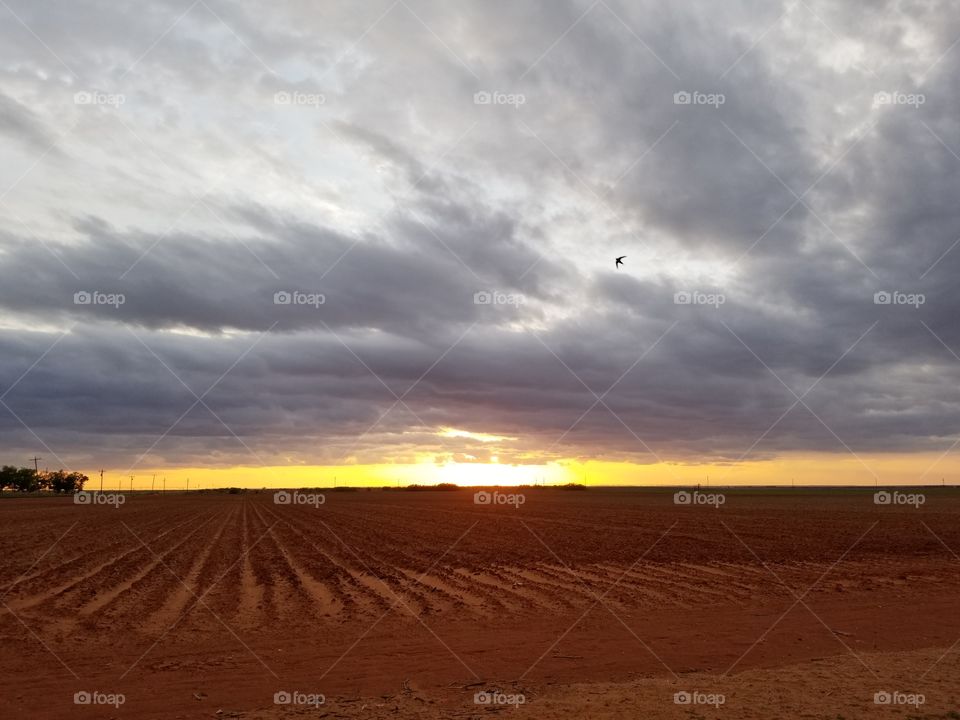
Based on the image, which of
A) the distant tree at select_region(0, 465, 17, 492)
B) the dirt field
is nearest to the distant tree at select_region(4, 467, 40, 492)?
the distant tree at select_region(0, 465, 17, 492)

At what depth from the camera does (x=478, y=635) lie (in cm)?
1237

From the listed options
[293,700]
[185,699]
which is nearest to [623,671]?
[293,700]

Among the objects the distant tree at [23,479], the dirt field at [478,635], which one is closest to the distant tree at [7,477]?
the distant tree at [23,479]

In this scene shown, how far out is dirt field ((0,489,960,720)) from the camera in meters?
8.65

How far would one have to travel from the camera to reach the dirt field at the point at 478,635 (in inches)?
340

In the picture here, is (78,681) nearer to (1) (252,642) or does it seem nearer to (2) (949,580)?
(1) (252,642)

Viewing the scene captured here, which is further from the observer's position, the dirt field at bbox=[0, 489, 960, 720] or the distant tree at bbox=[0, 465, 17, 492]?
the distant tree at bbox=[0, 465, 17, 492]

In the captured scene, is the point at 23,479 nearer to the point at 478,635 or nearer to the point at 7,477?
the point at 7,477

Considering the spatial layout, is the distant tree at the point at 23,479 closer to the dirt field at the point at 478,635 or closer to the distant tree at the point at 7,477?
the distant tree at the point at 7,477

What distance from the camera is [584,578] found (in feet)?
62.7

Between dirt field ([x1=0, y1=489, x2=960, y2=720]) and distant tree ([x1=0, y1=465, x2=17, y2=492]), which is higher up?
distant tree ([x1=0, y1=465, x2=17, y2=492])

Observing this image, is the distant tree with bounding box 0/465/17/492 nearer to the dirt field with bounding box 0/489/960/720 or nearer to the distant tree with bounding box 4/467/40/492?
the distant tree with bounding box 4/467/40/492

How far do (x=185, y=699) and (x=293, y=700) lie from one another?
142cm

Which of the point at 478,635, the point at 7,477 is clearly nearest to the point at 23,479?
the point at 7,477
